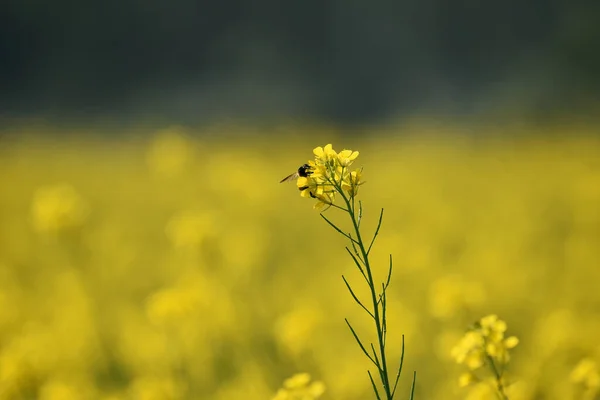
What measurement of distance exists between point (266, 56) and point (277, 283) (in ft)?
53.2

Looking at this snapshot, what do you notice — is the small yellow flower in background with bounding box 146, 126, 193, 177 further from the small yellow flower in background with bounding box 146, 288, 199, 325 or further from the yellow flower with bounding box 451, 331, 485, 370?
the yellow flower with bounding box 451, 331, 485, 370

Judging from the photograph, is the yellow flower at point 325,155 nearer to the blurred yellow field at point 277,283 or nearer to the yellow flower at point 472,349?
the yellow flower at point 472,349

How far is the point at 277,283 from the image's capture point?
163 inches

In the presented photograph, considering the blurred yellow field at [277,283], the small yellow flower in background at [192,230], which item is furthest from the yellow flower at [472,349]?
the small yellow flower in background at [192,230]

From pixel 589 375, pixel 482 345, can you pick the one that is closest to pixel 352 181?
pixel 482 345

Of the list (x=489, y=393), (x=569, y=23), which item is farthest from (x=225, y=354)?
(x=569, y=23)

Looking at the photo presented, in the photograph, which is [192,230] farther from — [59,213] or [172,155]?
[172,155]

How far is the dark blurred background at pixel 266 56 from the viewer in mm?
16359

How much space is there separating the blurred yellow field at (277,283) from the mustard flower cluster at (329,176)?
0.81 metres

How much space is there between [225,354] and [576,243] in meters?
2.19

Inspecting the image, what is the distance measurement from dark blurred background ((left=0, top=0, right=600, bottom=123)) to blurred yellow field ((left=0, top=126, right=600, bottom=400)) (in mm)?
8254

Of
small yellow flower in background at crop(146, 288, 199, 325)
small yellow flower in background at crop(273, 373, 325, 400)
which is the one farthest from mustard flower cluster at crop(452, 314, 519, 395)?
small yellow flower in background at crop(146, 288, 199, 325)

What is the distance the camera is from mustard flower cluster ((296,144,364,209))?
5.07 feet

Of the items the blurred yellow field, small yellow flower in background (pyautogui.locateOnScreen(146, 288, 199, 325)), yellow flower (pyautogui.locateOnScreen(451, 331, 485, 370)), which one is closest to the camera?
yellow flower (pyautogui.locateOnScreen(451, 331, 485, 370))
